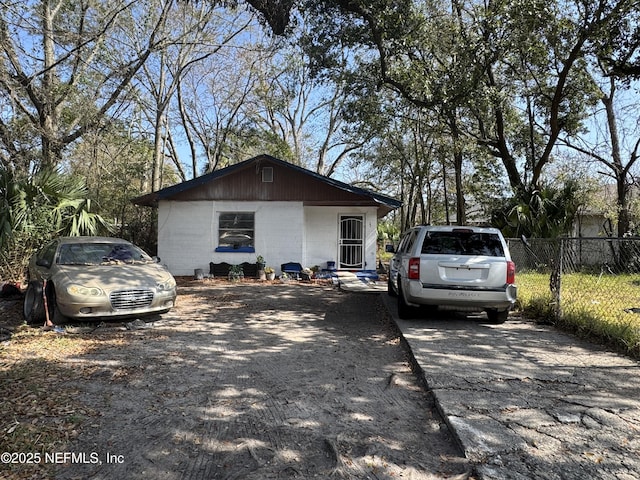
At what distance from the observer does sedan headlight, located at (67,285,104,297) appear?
682 centimetres

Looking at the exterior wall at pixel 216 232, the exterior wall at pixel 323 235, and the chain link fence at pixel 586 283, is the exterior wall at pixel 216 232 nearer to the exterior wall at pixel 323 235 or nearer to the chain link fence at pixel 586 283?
the exterior wall at pixel 323 235

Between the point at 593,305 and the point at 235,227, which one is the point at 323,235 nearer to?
the point at 235,227

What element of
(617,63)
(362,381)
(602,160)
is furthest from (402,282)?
(602,160)

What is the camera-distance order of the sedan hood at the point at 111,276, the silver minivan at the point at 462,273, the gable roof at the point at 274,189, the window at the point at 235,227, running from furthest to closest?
the window at the point at 235,227 → the gable roof at the point at 274,189 → the sedan hood at the point at 111,276 → the silver minivan at the point at 462,273

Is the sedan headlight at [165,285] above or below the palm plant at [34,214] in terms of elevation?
below

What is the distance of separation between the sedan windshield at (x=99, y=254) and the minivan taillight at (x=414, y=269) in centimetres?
525

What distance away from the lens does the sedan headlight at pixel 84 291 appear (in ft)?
22.4

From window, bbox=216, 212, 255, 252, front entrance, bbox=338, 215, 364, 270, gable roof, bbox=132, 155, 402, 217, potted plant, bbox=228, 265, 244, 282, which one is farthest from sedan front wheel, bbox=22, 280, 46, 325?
front entrance, bbox=338, 215, 364, 270

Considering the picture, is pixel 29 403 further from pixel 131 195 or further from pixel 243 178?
pixel 131 195

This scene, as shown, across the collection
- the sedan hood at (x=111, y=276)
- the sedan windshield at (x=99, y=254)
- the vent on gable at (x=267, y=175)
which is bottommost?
the sedan hood at (x=111, y=276)

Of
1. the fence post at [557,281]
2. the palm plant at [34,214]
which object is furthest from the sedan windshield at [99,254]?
the fence post at [557,281]

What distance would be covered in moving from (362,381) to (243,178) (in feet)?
37.4

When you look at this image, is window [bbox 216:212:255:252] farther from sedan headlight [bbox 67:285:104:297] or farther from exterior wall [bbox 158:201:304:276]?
sedan headlight [bbox 67:285:104:297]

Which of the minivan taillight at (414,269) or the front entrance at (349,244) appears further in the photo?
the front entrance at (349,244)
